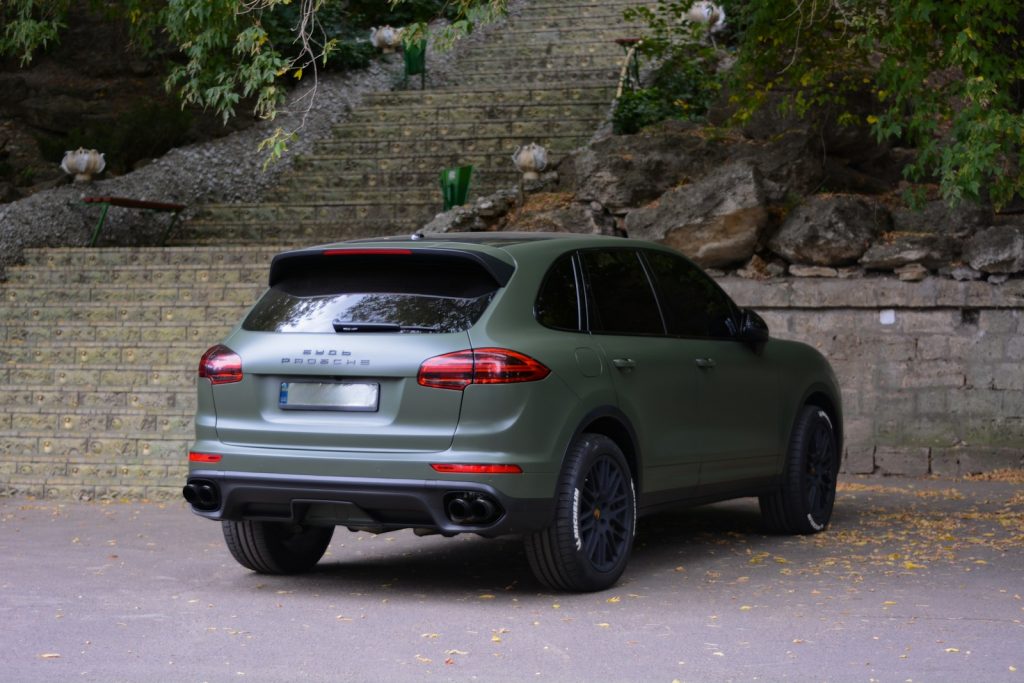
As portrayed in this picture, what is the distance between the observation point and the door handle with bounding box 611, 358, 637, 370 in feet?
22.6

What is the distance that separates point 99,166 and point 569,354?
11171mm

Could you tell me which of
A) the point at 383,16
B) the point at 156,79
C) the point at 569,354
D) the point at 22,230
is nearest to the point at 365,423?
the point at 569,354

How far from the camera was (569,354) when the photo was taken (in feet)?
21.5

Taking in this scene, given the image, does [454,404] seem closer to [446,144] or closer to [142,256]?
[142,256]

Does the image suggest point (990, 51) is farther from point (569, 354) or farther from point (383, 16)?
point (383, 16)

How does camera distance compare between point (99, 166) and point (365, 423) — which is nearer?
point (365, 423)

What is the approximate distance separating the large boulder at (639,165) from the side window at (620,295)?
18.1ft

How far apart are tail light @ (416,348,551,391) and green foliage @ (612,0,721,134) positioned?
343 inches

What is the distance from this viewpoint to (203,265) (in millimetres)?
13648

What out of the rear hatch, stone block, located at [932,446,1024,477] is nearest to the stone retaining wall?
stone block, located at [932,446,1024,477]

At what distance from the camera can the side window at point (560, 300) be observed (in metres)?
6.66

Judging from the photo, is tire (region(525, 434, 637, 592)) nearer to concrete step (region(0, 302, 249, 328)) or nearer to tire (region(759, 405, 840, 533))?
tire (region(759, 405, 840, 533))

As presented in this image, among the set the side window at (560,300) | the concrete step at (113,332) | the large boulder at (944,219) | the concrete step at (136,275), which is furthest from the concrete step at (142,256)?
the side window at (560,300)

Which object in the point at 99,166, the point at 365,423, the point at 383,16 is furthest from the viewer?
the point at 383,16
